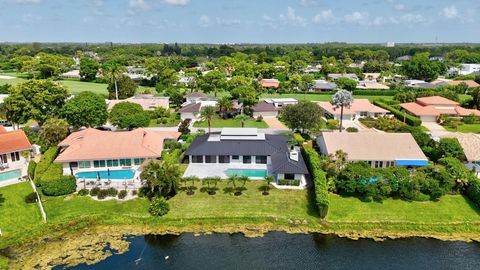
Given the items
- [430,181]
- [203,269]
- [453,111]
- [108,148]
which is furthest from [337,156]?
[453,111]

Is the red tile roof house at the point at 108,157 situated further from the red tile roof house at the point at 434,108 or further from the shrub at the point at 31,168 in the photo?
the red tile roof house at the point at 434,108

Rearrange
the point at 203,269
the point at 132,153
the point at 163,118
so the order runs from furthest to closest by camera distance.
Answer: the point at 163,118 < the point at 132,153 < the point at 203,269

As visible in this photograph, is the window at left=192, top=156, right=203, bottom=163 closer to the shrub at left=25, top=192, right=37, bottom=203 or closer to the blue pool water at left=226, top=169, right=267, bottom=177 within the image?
the blue pool water at left=226, top=169, right=267, bottom=177

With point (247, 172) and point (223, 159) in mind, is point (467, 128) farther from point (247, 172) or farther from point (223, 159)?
point (223, 159)

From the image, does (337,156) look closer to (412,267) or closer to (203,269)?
(412,267)

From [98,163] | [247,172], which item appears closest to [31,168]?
[98,163]

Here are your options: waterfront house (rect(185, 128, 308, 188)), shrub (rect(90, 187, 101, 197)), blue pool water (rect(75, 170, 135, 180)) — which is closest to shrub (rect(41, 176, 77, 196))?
shrub (rect(90, 187, 101, 197))
